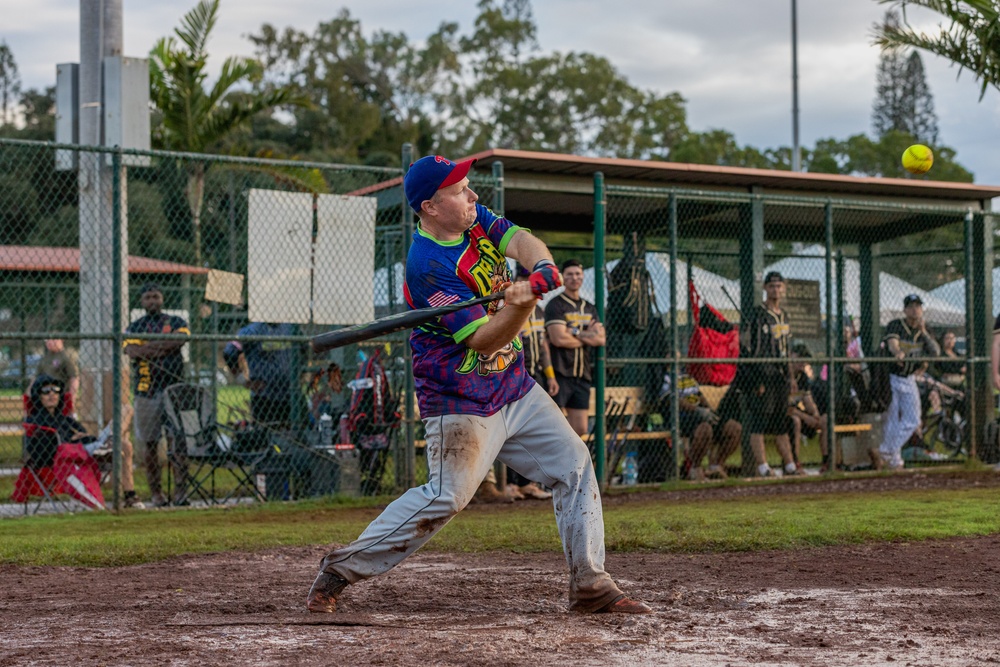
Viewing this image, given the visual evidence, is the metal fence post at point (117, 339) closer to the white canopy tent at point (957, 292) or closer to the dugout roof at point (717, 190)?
the dugout roof at point (717, 190)

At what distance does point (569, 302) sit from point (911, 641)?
264 inches

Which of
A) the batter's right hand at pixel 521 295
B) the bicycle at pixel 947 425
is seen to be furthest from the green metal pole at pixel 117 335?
the bicycle at pixel 947 425

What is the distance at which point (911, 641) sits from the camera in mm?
4586

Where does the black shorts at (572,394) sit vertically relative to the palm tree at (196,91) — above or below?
below

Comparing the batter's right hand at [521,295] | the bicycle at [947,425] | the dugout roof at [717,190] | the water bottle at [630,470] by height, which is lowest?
the water bottle at [630,470]

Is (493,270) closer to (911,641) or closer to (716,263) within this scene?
(911,641)

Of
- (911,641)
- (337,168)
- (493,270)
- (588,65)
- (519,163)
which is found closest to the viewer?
(911,641)

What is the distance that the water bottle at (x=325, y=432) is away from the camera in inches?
428

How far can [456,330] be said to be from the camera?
5.07 m

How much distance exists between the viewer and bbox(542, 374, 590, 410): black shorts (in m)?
11.0

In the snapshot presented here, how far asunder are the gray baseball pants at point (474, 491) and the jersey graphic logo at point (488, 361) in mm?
196

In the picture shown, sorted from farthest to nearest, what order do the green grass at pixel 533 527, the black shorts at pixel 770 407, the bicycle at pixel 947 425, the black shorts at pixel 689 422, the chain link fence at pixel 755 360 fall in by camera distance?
1. the bicycle at pixel 947 425
2. the black shorts at pixel 770 407
3. the black shorts at pixel 689 422
4. the chain link fence at pixel 755 360
5. the green grass at pixel 533 527

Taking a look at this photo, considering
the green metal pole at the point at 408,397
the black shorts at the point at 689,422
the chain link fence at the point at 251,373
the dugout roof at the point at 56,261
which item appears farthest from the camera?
the dugout roof at the point at 56,261

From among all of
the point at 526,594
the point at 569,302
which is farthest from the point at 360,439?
the point at 526,594
